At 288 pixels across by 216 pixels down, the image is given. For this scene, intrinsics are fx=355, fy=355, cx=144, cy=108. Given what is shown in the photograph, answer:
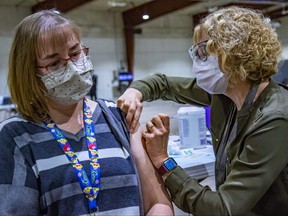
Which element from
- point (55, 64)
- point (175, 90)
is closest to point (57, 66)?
point (55, 64)

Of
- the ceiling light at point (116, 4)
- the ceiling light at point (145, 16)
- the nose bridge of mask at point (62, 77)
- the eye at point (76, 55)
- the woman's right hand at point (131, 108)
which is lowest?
the ceiling light at point (145, 16)

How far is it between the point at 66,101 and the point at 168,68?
11921 mm

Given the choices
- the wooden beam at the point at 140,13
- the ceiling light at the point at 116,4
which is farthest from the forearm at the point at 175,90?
the ceiling light at the point at 116,4

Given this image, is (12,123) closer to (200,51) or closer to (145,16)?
(200,51)

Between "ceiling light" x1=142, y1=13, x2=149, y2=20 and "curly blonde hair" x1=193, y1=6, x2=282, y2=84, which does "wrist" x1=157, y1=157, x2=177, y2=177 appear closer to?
"curly blonde hair" x1=193, y1=6, x2=282, y2=84

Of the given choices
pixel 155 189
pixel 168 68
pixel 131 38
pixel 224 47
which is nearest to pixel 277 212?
pixel 155 189

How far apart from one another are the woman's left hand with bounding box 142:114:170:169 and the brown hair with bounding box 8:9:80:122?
36 cm

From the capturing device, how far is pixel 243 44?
1.12 meters

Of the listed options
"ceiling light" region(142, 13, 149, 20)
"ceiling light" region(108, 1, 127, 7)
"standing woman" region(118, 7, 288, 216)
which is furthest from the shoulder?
"ceiling light" region(142, 13, 149, 20)

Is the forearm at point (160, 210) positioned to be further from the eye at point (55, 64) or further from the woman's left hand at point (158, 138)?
the eye at point (55, 64)

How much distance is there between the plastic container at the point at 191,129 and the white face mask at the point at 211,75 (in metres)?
0.70

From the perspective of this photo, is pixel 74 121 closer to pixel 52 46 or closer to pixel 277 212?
pixel 52 46

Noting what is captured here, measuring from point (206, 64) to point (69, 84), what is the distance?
509 mm

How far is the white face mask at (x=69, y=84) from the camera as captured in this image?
1.10m
